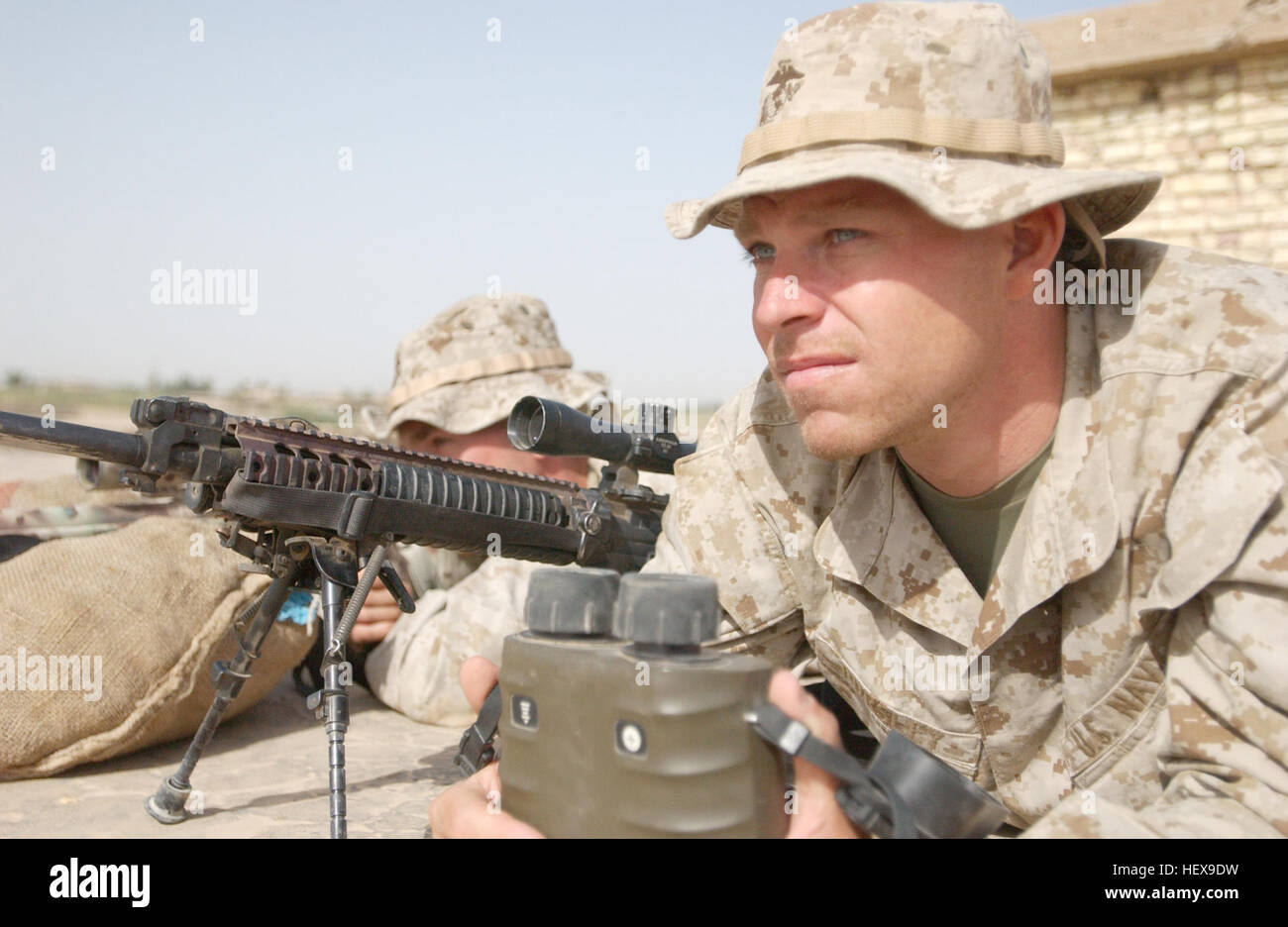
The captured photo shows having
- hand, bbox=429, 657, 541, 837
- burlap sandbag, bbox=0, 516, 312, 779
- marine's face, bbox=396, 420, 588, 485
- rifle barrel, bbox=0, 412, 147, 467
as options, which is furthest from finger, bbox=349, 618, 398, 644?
hand, bbox=429, 657, 541, 837

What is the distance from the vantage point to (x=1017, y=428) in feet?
8.14

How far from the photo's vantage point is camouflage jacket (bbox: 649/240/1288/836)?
1871mm

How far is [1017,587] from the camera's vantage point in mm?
2412

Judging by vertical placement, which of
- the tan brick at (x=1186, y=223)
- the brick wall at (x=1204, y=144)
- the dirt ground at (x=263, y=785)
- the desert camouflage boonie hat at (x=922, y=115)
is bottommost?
the dirt ground at (x=263, y=785)

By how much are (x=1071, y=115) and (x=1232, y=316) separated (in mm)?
5802

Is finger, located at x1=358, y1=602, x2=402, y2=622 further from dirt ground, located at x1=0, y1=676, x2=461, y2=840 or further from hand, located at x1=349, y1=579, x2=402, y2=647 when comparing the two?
dirt ground, located at x1=0, y1=676, x2=461, y2=840

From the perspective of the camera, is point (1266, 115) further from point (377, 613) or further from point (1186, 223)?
point (377, 613)

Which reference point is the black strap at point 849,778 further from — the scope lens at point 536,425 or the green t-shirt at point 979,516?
the scope lens at point 536,425

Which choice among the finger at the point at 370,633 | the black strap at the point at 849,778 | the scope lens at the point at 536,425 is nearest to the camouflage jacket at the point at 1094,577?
the black strap at the point at 849,778

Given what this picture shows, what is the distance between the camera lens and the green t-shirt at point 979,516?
99.7 inches

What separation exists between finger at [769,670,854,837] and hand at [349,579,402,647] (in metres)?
3.37

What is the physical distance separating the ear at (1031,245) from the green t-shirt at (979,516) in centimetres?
37
